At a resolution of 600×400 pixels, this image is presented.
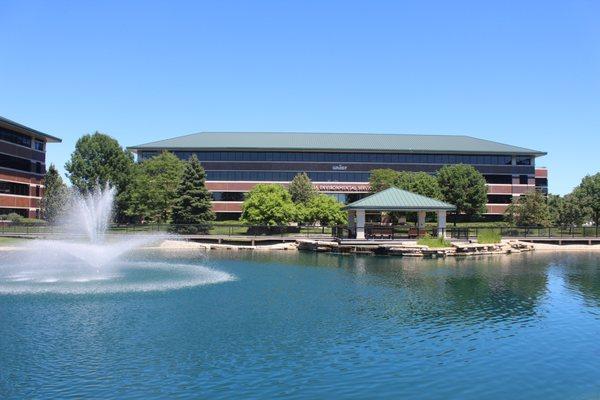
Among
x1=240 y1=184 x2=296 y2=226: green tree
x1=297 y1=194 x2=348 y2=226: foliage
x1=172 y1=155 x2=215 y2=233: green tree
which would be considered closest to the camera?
x1=240 y1=184 x2=296 y2=226: green tree

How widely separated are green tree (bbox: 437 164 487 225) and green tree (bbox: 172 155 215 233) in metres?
35.3

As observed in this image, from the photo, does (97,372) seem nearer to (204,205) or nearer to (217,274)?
(217,274)

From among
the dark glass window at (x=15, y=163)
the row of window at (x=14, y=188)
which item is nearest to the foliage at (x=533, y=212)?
the row of window at (x=14, y=188)

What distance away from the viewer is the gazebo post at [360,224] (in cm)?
5222

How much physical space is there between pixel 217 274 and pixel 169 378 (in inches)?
758

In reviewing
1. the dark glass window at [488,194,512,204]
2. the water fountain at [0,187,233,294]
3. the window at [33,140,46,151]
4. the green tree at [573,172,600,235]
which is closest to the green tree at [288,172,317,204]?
the water fountain at [0,187,233,294]

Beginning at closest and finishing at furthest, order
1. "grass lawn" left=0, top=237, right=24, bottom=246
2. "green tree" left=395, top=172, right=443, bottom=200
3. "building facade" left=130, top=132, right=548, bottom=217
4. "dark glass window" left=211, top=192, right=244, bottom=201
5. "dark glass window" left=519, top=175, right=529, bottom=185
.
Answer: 1. "grass lawn" left=0, top=237, right=24, bottom=246
2. "green tree" left=395, top=172, right=443, bottom=200
3. "dark glass window" left=211, top=192, right=244, bottom=201
4. "building facade" left=130, top=132, right=548, bottom=217
5. "dark glass window" left=519, top=175, right=529, bottom=185

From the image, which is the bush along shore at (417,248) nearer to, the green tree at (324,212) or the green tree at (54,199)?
the green tree at (324,212)

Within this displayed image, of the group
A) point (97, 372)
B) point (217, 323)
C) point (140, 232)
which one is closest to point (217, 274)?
point (217, 323)

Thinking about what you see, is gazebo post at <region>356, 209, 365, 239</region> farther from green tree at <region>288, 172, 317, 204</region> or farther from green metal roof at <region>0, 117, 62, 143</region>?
green metal roof at <region>0, 117, 62, 143</region>

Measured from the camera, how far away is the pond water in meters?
13.5

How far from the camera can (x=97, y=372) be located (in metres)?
14.1

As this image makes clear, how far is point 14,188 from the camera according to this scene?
74.5 meters

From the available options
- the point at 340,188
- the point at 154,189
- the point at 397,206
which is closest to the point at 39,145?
the point at 154,189
